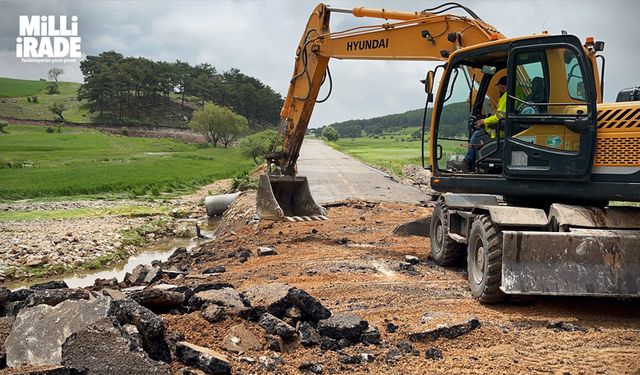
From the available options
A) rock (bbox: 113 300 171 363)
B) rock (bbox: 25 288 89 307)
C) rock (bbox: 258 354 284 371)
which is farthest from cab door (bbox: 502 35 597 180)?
rock (bbox: 25 288 89 307)

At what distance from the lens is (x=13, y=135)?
65.5 meters

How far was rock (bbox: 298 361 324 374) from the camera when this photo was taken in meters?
4.93

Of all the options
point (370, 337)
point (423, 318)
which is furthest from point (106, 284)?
point (423, 318)

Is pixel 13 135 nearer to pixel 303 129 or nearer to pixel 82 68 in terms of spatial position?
pixel 82 68

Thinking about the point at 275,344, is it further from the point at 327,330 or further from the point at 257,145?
the point at 257,145

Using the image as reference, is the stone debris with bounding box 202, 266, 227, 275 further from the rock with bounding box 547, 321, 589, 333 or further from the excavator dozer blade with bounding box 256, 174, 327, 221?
the rock with bounding box 547, 321, 589, 333

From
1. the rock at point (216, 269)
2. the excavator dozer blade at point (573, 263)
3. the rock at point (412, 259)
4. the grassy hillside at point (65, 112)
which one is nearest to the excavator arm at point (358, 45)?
the rock at point (412, 259)

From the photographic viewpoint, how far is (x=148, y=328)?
16.1 ft

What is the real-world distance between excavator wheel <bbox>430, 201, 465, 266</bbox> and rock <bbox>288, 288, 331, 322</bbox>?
3471 millimetres

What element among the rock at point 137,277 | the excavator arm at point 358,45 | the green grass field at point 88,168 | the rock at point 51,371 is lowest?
the green grass field at point 88,168

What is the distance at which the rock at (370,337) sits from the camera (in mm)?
5543

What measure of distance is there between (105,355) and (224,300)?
1918mm

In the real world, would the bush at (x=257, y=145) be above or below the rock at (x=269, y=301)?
above

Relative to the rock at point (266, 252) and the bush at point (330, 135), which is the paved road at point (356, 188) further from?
the bush at point (330, 135)
